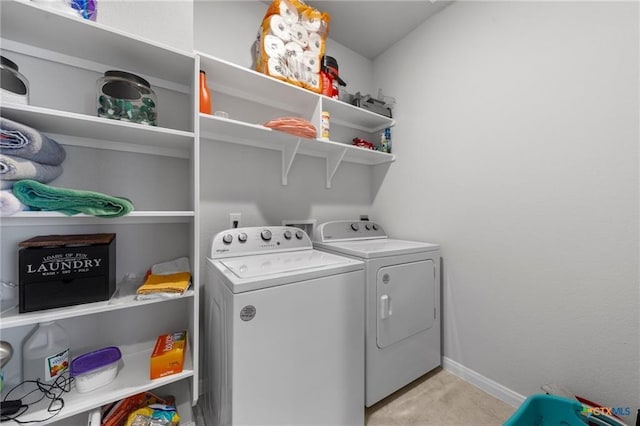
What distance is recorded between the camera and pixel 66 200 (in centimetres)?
89

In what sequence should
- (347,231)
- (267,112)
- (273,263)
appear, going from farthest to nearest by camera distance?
(347,231) → (267,112) → (273,263)

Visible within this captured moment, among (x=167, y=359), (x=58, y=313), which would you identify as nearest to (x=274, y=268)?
(x=167, y=359)

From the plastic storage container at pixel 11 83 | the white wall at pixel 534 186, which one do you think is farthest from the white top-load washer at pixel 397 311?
the plastic storage container at pixel 11 83

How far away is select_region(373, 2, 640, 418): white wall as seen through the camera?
115cm

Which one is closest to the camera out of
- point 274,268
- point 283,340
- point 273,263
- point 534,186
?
point 283,340

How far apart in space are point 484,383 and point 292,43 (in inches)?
105

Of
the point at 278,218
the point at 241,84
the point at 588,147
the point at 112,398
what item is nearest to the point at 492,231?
the point at 588,147

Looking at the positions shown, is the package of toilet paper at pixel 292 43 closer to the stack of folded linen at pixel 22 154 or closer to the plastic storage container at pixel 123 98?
the plastic storage container at pixel 123 98

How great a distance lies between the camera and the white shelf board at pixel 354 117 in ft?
6.21

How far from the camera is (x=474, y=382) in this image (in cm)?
165

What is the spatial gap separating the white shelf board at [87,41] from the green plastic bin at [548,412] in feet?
7.58

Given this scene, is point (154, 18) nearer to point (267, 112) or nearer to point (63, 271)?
point (267, 112)

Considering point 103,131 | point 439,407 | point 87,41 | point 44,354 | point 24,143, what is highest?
point 87,41

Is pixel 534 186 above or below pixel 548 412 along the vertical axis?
above
